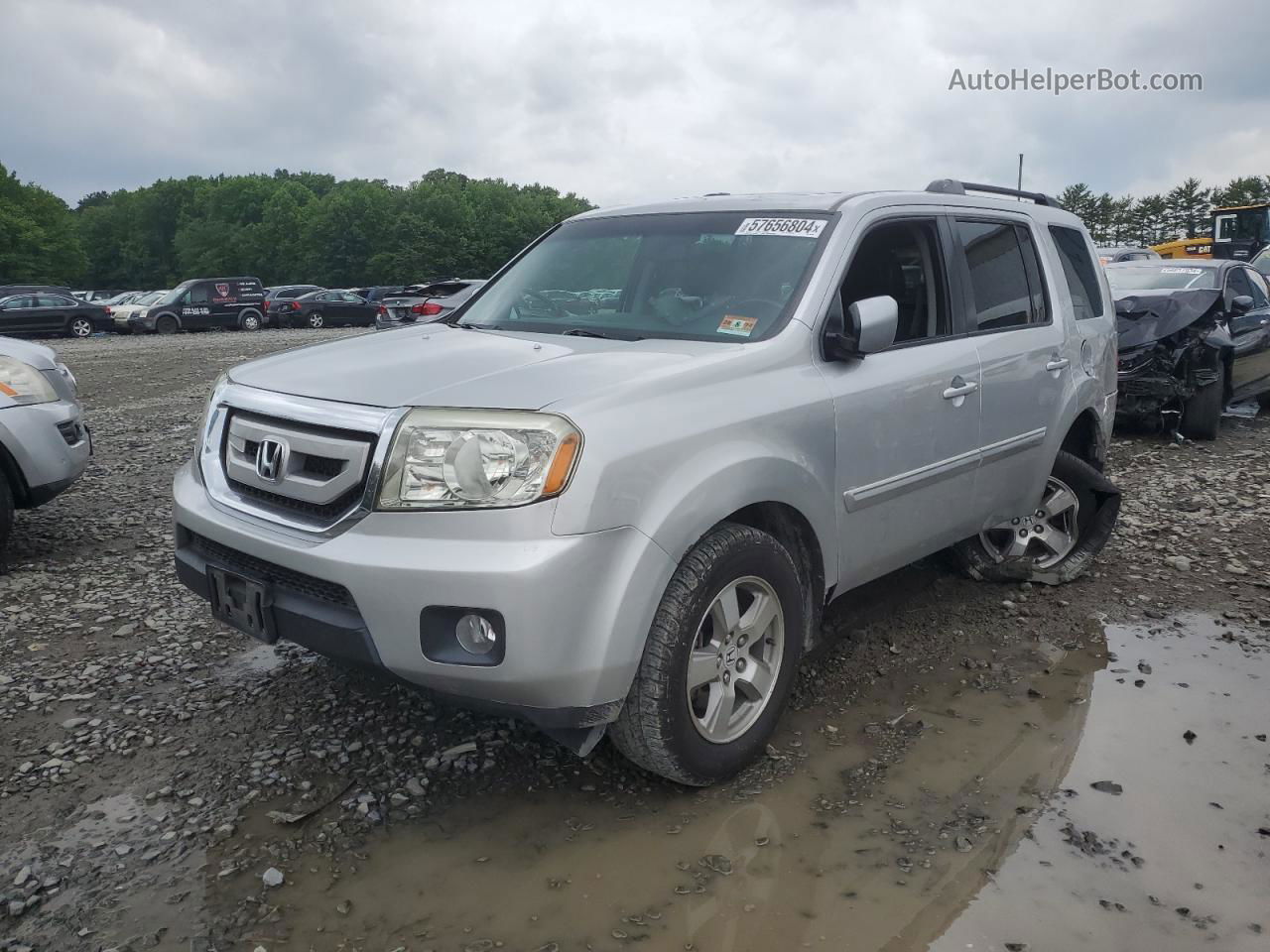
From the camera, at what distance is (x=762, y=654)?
3201 millimetres

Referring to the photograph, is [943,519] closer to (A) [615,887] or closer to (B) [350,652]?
(A) [615,887]

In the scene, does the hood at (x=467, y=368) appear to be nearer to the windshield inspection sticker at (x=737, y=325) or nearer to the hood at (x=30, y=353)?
the windshield inspection sticker at (x=737, y=325)

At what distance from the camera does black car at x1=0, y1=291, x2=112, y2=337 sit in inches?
1082

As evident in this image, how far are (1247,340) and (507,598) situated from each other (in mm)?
9279

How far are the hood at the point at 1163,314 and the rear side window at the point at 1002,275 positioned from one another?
4470 mm

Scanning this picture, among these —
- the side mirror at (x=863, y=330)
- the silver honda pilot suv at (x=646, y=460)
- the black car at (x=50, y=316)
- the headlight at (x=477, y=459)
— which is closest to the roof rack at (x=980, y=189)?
the silver honda pilot suv at (x=646, y=460)

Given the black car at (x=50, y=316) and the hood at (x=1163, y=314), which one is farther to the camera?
the black car at (x=50, y=316)

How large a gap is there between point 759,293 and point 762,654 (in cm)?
122

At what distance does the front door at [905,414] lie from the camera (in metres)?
3.44

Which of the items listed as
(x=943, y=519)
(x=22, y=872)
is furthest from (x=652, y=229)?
(x=22, y=872)

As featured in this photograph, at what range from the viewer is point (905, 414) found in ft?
11.9

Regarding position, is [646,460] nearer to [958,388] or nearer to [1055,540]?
[958,388]

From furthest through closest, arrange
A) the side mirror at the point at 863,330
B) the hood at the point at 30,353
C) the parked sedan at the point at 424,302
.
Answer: the parked sedan at the point at 424,302, the hood at the point at 30,353, the side mirror at the point at 863,330

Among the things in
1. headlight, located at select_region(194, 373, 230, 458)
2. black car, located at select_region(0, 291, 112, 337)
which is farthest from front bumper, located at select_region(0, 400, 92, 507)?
black car, located at select_region(0, 291, 112, 337)
